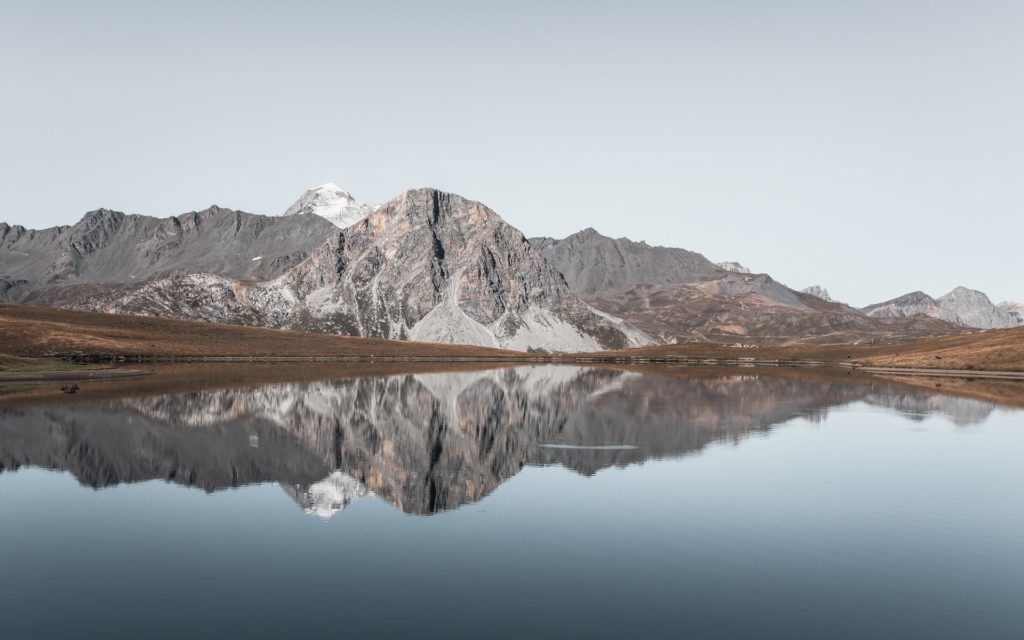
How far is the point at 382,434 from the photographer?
60688 millimetres

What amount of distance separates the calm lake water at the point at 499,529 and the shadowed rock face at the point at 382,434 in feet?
1.26

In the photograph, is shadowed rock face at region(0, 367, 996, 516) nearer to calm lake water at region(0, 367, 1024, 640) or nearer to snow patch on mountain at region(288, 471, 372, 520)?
snow patch on mountain at region(288, 471, 372, 520)

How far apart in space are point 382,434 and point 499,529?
99.1 feet

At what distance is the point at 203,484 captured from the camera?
136 ft

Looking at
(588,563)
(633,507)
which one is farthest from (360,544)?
(633,507)

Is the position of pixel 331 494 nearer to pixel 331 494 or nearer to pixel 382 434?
pixel 331 494

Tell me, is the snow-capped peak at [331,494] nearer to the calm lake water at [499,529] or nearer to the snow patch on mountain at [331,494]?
the snow patch on mountain at [331,494]

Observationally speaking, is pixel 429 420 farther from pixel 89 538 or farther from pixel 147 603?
pixel 147 603

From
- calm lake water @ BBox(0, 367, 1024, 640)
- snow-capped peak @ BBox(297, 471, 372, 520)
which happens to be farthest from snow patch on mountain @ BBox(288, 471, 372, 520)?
calm lake water @ BBox(0, 367, 1024, 640)

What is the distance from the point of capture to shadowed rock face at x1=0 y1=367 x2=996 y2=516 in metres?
43.3

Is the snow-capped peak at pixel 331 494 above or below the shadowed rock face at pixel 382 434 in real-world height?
below

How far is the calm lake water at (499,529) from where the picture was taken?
22.0 meters

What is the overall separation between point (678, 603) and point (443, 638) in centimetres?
781

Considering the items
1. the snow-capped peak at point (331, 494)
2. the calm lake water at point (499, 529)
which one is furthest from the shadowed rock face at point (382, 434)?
the calm lake water at point (499, 529)
